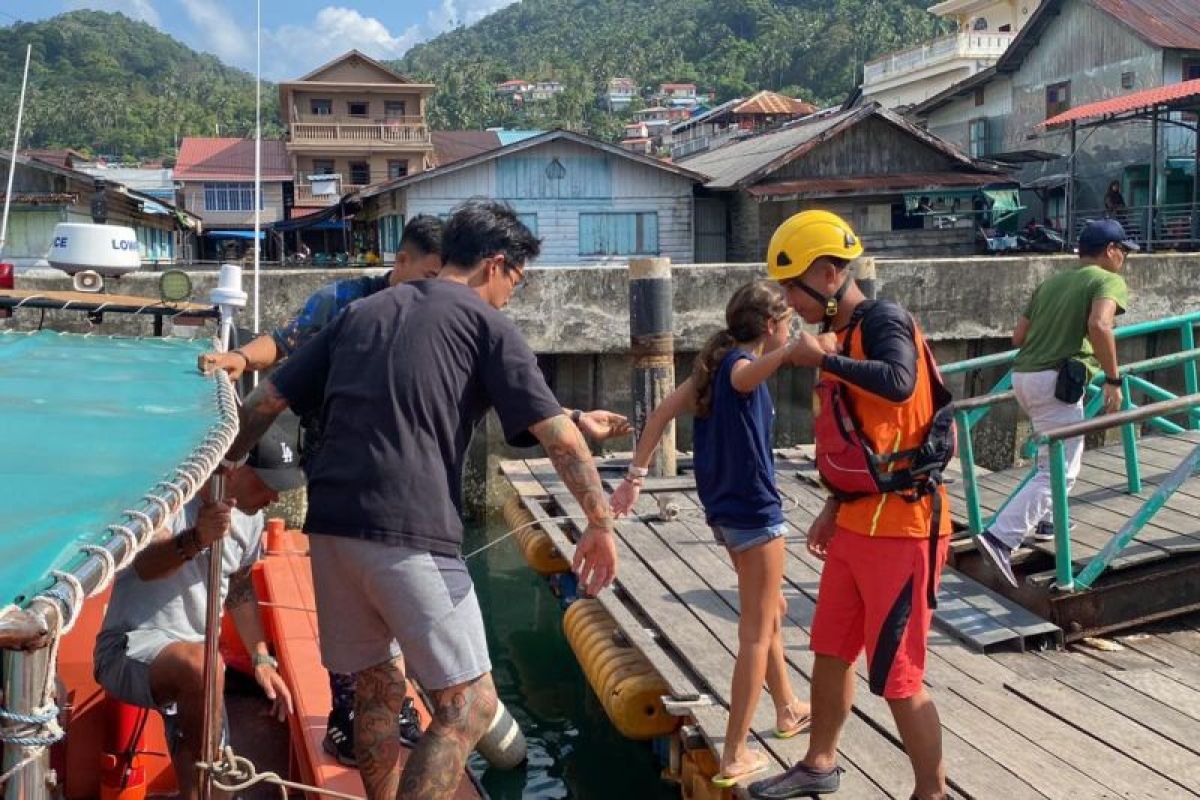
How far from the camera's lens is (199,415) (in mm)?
3160

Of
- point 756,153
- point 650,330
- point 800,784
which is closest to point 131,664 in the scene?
point 800,784

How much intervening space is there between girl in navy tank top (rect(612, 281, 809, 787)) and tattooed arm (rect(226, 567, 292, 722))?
1617mm

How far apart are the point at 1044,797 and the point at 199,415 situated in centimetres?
287

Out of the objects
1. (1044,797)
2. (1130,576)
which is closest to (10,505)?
(1044,797)

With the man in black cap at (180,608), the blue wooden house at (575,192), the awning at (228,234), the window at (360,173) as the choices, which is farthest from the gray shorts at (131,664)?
the window at (360,173)

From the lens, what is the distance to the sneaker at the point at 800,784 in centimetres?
392

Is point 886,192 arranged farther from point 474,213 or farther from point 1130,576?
point 474,213

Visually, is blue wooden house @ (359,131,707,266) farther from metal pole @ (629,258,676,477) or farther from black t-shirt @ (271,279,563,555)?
black t-shirt @ (271,279,563,555)

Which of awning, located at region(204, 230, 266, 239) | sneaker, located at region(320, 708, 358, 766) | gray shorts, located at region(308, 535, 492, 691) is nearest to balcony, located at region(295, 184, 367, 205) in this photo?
awning, located at region(204, 230, 266, 239)

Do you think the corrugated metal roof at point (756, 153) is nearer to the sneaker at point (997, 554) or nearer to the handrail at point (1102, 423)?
the sneaker at point (997, 554)

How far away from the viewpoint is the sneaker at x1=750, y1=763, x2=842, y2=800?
3.92 meters

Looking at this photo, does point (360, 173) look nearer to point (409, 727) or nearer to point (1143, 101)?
point (1143, 101)

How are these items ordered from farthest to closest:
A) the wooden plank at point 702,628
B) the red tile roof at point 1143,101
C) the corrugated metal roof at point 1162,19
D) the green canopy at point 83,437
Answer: the corrugated metal roof at point 1162,19 → the red tile roof at point 1143,101 → the wooden plank at point 702,628 → the green canopy at point 83,437

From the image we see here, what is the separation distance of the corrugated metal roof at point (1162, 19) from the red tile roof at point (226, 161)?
108ft
